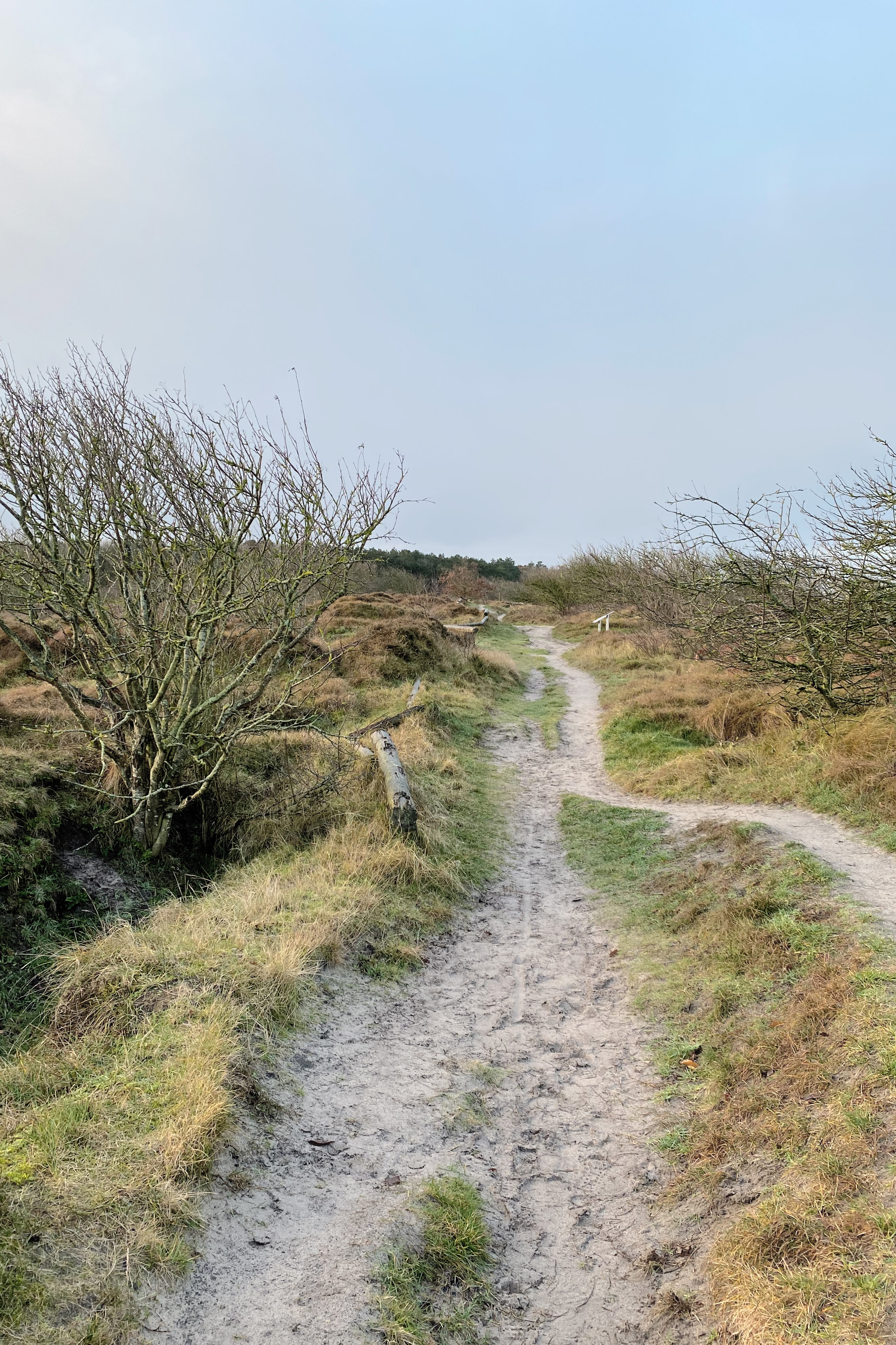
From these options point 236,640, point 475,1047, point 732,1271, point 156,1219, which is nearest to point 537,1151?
point 475,1047

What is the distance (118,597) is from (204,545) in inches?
73.6

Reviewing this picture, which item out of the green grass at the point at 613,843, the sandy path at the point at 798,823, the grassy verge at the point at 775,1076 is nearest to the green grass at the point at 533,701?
the sandy path at the point at 798,823

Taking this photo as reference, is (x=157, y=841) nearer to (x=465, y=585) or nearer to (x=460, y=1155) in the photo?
(x=460, y=1155)

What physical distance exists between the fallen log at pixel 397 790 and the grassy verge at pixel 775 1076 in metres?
2.41

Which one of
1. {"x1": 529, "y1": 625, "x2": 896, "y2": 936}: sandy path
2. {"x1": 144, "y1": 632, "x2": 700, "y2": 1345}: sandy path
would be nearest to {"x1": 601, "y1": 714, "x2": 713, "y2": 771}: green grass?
{"x1": 529, "y1": 625, "x2": 896, "y2": 936}: sandy path

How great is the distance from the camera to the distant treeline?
50.1 meters

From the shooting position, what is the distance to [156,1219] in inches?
121

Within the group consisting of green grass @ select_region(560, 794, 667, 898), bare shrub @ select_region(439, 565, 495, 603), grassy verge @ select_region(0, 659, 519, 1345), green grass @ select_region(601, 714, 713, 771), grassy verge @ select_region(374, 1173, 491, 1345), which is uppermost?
bare shrub @ select_region(439, 565, 495, 603)

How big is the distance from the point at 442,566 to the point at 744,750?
47.9m

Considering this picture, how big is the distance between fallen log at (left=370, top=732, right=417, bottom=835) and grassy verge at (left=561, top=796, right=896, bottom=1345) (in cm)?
241

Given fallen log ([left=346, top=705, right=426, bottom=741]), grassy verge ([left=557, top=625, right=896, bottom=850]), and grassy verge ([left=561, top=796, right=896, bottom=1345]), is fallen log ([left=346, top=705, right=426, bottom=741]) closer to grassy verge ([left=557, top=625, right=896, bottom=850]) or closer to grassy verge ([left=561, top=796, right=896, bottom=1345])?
grassy verge ([left=557, top=625, right=896, bottom=850])

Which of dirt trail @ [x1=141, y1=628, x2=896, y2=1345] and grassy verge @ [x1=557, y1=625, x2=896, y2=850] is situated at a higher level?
grassy verge @ [x1=557, y1=625, x2=896, y2=850]

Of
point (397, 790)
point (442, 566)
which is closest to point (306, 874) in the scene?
point (397, 790)

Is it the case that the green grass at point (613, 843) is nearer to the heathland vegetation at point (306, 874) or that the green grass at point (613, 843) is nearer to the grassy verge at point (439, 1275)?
the heathland vegetation at point (306, 874)
